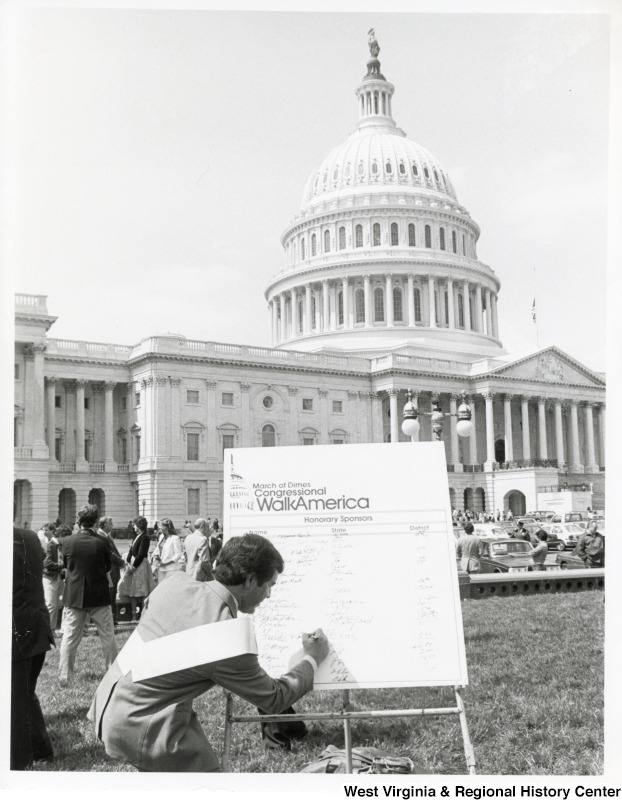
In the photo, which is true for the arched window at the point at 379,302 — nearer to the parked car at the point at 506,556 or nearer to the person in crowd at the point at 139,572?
the parked car at the point at 506,556

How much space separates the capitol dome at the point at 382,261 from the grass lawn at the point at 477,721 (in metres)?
64.9

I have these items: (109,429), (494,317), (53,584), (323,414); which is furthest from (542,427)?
(53,584)

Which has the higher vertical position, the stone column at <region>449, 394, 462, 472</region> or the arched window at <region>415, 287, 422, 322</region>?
the arched window at <region>415, 287, 422, 322</region>

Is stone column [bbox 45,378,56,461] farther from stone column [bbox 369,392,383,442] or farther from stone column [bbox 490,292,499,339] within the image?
stone column [bbox 490,292,499,339]

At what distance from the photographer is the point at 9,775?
8.00 m

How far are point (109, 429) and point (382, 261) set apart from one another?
3153 cm

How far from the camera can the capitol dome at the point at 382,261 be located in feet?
256

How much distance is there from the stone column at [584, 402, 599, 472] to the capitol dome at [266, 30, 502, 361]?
33.6 feet

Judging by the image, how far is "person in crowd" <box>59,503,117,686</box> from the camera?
36.0 ft

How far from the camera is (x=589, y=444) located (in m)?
72.8

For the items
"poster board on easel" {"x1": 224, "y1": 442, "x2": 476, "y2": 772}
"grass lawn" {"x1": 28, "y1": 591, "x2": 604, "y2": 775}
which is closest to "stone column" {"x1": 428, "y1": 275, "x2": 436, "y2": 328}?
"grass lawn" {"x1": 28, "y1": 591, "x2": 604, "y2": 775}

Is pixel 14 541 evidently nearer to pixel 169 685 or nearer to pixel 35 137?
pixel 169 685

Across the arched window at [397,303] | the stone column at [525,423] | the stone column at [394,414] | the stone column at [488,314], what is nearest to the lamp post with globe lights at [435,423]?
the stone column at [394,414]

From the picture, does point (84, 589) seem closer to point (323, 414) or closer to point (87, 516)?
point (87, 516)
